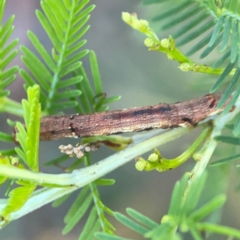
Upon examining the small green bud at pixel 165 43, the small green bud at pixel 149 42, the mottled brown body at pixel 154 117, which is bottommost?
the mottled brown body at pixel 154 117

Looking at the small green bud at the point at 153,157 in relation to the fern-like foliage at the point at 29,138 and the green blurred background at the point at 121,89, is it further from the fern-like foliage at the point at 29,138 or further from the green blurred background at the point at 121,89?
the green blurred background at the point at 121,89

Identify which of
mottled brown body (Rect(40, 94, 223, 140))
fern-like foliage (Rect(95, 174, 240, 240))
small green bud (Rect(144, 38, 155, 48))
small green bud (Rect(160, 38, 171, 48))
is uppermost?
small green bud (Rect(144, 38, 155, 48))

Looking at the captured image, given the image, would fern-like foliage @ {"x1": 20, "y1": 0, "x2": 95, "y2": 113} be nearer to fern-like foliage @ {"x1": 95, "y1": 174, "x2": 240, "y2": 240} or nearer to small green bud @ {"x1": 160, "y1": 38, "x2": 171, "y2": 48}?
small green bud @ {"x1": 160, "y1": 38, "x2": 171, "y2": 48}

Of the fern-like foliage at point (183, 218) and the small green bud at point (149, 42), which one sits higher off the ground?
the small green bud at point (149, 42)

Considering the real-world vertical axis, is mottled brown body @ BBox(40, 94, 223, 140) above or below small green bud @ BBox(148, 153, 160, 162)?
above

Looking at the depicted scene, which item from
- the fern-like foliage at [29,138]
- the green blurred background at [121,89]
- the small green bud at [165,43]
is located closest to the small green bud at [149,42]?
the small green bud at [165,43]

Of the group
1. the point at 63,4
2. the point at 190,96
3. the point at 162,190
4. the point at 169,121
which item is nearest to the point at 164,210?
the point at 162,190

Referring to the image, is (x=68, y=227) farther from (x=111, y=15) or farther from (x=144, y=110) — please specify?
(x=111, y=15)

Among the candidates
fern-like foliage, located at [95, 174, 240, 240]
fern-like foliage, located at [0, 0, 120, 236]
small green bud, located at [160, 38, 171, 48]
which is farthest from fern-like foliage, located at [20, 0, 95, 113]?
fern-like foliage, located at [95, 174, 240, 240]
